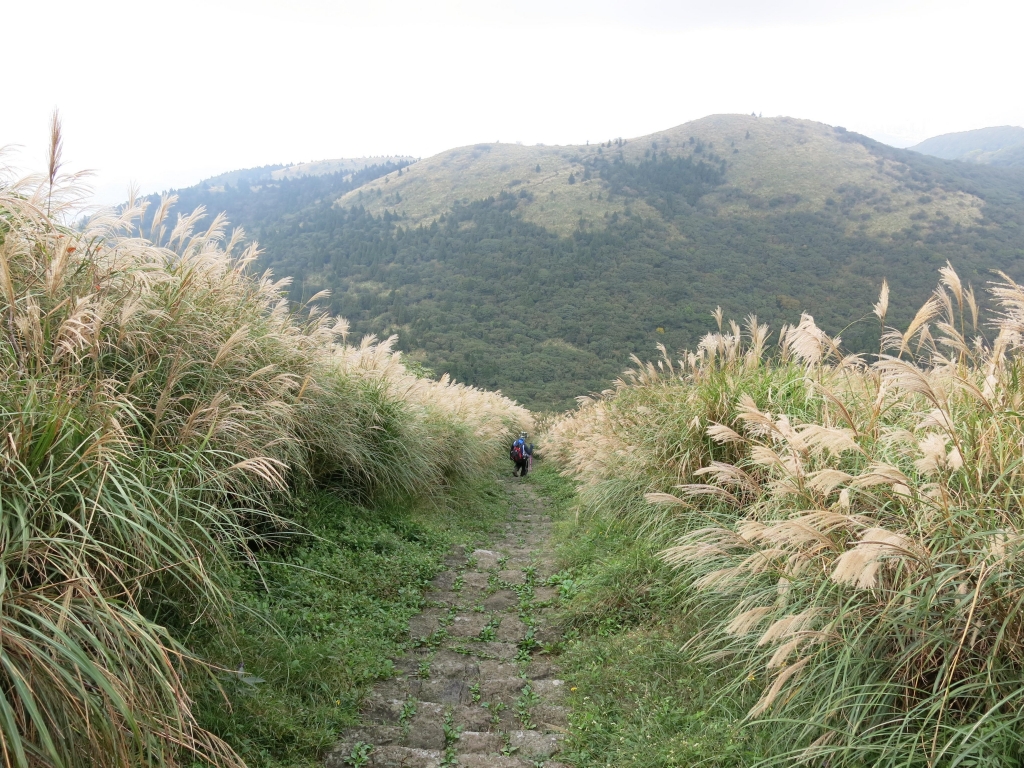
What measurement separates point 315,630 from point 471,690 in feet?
3.42

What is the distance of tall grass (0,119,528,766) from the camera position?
1.75m

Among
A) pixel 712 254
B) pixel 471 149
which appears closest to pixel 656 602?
pixel 712 254

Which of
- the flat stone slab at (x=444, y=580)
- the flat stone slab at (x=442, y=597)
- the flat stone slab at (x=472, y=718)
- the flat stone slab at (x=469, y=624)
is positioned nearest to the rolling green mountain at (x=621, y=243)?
the flat stone slab at (x=444, y=580)

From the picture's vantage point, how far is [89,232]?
381 centimetres

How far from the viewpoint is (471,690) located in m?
3.46

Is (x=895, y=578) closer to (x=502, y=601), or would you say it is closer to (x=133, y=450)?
(x=502, y=601)

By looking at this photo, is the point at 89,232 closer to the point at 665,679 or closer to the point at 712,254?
the point at 665,679

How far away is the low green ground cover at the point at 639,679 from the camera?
2.61 metres

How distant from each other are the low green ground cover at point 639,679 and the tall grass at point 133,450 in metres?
1.79

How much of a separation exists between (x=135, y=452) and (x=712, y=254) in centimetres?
8112

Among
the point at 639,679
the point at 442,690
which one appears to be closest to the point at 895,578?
the point at 639,679

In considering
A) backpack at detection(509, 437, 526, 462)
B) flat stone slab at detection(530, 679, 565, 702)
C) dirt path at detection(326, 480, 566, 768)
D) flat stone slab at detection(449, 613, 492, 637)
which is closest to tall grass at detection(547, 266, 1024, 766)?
flat stone slab at detection(530, 679, 565, 702)

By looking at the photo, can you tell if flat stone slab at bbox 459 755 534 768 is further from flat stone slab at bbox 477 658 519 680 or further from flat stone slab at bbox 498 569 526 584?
flat stone slab at bbox 498 569 526 584

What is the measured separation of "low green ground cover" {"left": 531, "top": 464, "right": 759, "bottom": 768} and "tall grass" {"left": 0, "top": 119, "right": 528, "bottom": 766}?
1.79 metres
